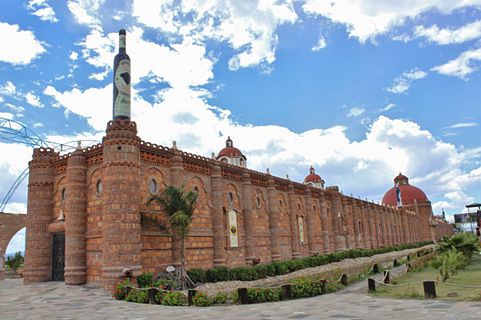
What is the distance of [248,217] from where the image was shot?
99.5ft

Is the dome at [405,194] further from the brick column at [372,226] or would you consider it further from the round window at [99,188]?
A: the round window at [99,188]

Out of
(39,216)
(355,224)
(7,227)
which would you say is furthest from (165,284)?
(355,224)

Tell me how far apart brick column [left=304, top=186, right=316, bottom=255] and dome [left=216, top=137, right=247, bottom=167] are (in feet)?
30.0

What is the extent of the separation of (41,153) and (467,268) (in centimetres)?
2723

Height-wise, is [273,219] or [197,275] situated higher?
[273,219]

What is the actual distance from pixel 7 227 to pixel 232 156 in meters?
23.9

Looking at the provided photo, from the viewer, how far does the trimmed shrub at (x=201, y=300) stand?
49.8ft

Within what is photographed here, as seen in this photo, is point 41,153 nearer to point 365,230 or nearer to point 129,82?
point 129,82

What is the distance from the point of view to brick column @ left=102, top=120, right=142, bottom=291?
19.2 m

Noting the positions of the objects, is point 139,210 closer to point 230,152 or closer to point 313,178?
point 230,152

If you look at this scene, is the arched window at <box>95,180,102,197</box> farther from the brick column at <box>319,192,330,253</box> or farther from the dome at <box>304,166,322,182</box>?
the dome at <box>304,166,322,182</box>

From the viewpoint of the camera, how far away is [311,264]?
3478cm

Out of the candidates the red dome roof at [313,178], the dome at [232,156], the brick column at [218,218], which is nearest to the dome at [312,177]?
the red dome roof at [313,178]

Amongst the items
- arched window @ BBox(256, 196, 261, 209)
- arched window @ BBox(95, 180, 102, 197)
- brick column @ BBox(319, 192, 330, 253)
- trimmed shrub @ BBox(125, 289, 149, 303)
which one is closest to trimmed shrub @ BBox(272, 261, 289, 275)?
arched window @ BBox(256, 196, 261, 209)
